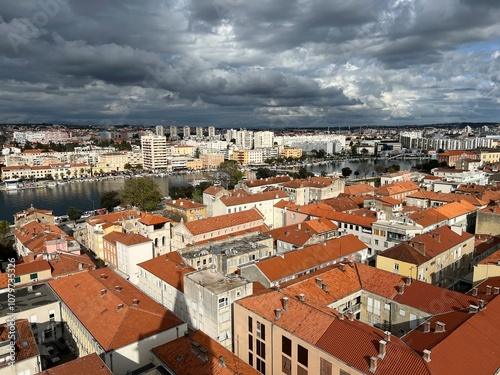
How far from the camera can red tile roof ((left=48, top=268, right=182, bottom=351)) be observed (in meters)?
11.0

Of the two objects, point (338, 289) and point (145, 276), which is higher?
point (338, 289)

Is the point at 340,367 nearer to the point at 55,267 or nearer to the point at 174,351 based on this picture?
the point at 174,351

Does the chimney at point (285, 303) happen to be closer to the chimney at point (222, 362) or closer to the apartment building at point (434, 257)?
the chimney at point (222, 362)

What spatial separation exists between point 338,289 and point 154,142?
255 ft

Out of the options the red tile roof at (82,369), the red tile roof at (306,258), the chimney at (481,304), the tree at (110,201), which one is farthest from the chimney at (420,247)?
the tree at (110,201)

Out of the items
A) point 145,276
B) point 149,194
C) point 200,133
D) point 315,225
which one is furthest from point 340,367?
point 200,133

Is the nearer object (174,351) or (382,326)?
(174,351)

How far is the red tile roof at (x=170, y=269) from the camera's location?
15.0 meters

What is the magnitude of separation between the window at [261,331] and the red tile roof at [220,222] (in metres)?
11.5

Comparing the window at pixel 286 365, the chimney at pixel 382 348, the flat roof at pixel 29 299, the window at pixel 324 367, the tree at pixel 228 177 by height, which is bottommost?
the tree at pixel 228 177

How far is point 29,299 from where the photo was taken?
45.4 ft

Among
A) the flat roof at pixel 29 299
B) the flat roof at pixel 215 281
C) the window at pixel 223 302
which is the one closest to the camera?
the window at pixel 223 302

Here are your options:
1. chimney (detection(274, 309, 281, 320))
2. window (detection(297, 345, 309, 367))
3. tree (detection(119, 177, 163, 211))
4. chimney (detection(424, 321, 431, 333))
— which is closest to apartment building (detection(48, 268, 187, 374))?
chimney (detection(274, 309, 281, 320))

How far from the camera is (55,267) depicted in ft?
55.9
